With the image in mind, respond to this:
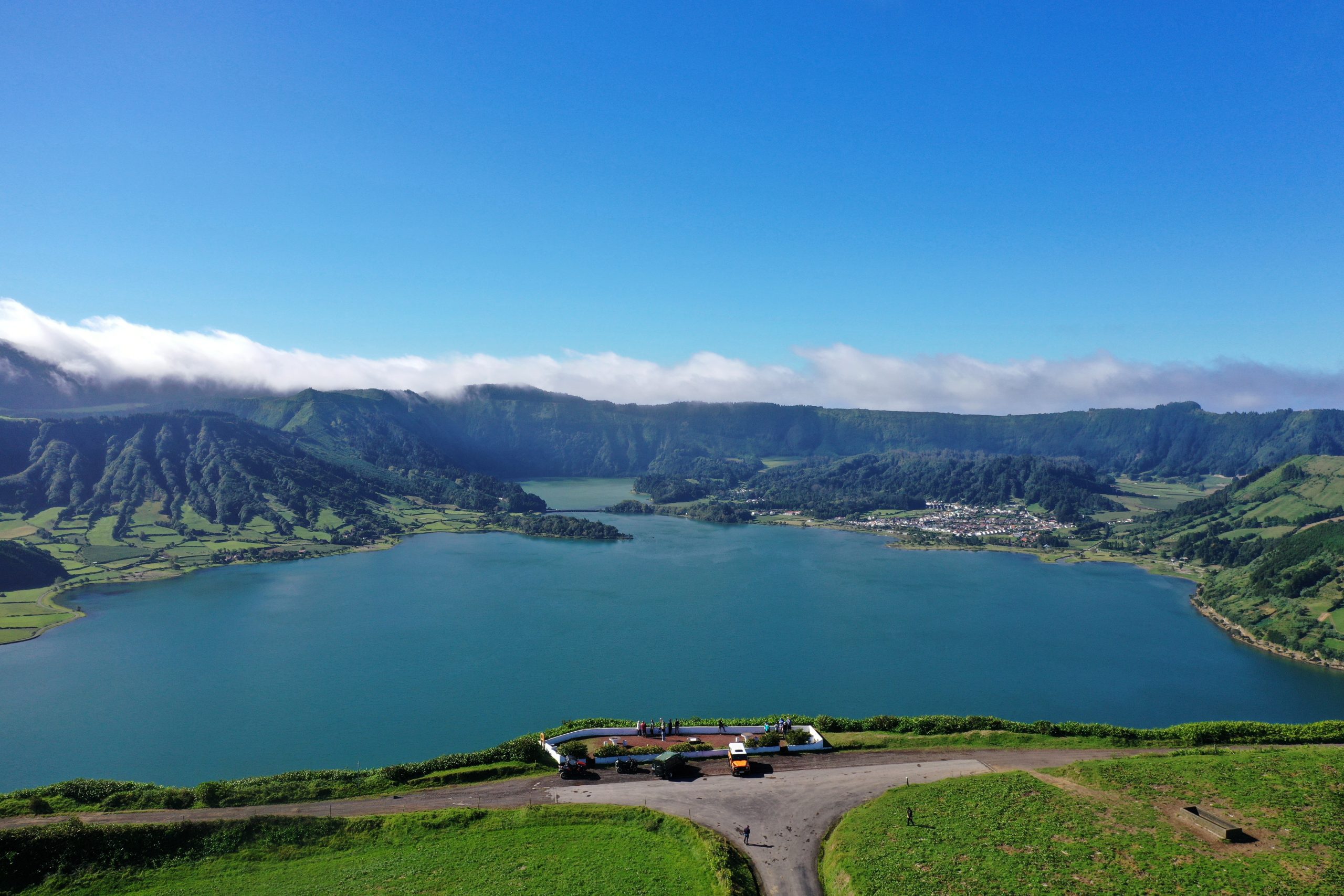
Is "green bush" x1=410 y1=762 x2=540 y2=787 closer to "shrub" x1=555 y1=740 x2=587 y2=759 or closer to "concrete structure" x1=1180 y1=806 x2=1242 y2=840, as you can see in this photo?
"shrub" x1=555 y1=740 x2=587 y2=759

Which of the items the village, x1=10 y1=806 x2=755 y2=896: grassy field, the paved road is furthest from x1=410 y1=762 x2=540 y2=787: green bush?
the village

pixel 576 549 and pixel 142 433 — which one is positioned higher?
pixel 142 433

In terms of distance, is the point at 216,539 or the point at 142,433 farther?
the point at 142,433

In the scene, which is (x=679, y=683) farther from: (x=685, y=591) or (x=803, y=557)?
(x=803, y=557)

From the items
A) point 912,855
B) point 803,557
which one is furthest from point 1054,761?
point 803,557

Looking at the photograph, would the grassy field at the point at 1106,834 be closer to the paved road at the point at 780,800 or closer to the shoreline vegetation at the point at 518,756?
the paved road at the point at 780,800

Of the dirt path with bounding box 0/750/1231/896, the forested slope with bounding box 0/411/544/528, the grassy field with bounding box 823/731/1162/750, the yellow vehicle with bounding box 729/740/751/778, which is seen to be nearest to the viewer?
the dirt path with bounding box 0/750/1231/896

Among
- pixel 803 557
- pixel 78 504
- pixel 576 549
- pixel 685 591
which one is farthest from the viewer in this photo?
pixel 78 504
